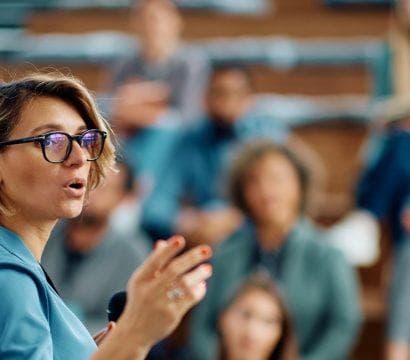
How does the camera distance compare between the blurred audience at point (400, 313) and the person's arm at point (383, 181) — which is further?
the person's arm at point (383, 181)

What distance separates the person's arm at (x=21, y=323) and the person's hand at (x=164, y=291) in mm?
84

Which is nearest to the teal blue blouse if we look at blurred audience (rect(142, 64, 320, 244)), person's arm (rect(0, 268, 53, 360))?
person's arm (rect(0, 268, 53, 360))

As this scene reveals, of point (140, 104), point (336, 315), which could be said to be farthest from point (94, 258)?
point (140, 104)

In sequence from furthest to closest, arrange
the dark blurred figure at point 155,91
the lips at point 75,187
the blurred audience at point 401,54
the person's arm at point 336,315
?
the dark blurred figure at point 155,91
the blurred audience at point 401,54
the person's arm at point 336,315
the lips at point 75,187

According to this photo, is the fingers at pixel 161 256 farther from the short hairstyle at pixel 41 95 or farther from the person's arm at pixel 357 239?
the person's arm at pixel 357 239

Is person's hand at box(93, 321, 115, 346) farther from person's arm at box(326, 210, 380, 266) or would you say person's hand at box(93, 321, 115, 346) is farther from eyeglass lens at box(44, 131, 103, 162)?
person's arm at box(326, 210, 380, 266)

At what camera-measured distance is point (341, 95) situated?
5199 mm

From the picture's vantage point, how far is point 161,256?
116 cm

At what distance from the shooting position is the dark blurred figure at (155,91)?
4.13 meters

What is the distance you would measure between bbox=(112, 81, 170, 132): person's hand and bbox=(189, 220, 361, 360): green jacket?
99cm

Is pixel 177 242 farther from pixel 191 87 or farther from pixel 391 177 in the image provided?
pixel 191 87

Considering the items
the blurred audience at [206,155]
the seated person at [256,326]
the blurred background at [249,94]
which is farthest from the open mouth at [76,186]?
the blurred audience at [206,155]

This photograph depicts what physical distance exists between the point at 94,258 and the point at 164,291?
7.36ft

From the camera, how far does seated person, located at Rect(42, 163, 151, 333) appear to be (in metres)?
3.29
